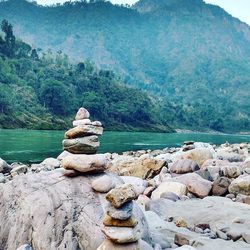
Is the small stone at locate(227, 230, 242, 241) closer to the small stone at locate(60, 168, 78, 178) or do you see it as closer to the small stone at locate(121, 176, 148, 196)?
the small stone at locate(60, 168, 78, 178)

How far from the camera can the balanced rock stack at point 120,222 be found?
6352 millimetres

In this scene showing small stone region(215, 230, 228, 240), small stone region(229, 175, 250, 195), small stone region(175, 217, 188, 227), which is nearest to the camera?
small stone region(215, 230, 228, 240)

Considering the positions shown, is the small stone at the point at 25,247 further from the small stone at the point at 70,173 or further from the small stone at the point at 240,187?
the small stone at the point at 240,187

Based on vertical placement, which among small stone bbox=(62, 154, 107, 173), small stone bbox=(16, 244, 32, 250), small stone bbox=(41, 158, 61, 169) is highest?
small stone bbox=(62, 154, 107, 173)

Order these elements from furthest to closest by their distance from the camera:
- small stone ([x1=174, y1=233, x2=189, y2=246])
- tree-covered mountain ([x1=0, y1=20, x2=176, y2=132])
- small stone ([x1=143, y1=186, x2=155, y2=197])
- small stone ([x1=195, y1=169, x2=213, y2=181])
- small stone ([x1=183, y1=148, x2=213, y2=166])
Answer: tree-covered mountain ([x1=0, y1=20, x2=176, y2=132]), small stone ([x1=183, y1=148, x2=213, y2=166]), small stone ([x1=195, y1=169, x2=213, y2=181]), small stone ([x1=143, y1=186, x2=155, y2=197]), small stone ([x1=174, y1=233, x2=189, y2=246])

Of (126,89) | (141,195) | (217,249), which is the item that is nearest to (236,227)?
(217,249)

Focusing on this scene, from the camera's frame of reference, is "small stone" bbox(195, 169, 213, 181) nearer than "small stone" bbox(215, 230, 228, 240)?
No

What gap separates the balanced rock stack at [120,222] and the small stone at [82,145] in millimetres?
2064

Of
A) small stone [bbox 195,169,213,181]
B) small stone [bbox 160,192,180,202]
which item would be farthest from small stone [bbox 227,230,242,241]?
small stone [bbox 195,169,213,181]

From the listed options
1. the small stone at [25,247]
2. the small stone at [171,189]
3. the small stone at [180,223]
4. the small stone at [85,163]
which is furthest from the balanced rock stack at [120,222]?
the small stone at [171,189]

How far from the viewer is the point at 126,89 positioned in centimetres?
14862

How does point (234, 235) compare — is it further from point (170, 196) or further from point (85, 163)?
point (170, 196)

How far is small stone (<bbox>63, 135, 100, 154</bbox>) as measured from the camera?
836 centimetres

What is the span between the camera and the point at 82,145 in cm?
835
